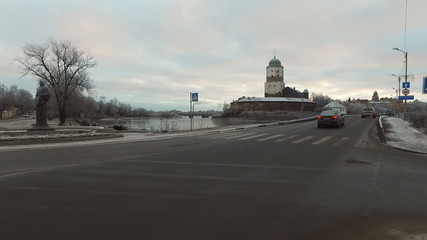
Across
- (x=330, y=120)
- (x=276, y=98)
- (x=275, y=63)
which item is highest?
(x=275, y=63)

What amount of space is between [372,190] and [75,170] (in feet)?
26.9

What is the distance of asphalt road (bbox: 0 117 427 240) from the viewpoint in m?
5.46

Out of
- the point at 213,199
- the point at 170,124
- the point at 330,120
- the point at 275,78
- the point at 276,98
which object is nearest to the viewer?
the point at 213,199

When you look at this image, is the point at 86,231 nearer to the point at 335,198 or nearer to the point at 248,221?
the point at 248,221

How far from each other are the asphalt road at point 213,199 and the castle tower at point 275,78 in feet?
576

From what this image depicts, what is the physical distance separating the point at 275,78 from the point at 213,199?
184 m

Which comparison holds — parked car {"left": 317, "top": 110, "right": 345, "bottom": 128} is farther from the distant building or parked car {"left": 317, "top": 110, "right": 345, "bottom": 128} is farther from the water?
the distant building

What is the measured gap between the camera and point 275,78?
613 ft

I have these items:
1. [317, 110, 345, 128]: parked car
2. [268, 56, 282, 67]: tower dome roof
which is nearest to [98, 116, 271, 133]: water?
[317, 110, 345, 128]: parked car

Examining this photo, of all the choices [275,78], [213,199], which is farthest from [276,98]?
[213,199]

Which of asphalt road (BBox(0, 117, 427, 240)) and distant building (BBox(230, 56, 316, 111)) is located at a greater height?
distant building (BBox(230, 56, 316, 111))

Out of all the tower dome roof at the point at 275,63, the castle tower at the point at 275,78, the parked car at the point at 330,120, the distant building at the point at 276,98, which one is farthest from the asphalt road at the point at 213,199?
the tower dome roof at the point at 275,63

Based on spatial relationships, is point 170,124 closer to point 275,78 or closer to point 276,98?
point 276,98

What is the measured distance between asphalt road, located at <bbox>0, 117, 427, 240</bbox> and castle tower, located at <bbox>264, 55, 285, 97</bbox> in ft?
576
